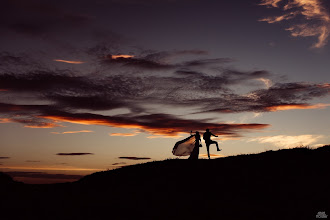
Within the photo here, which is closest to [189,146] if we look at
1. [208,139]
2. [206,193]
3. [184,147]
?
[184,147]

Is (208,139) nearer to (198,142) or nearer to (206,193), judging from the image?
(198,142)

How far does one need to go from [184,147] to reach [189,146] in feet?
1.57

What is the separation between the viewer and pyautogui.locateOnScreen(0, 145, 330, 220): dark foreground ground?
1596cm

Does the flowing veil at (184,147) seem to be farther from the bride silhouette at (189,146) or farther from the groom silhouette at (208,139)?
the groom silhouette at (208,139)

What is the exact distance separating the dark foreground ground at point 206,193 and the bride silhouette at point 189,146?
1292mm

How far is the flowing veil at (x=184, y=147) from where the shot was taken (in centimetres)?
2833

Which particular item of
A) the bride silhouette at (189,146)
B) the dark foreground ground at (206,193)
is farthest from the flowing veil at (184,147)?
the dark foreground ground at (206,193)

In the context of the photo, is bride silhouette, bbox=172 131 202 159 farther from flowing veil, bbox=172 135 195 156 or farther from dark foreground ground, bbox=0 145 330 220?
dark foreground ground, bbox=0 145 330 220

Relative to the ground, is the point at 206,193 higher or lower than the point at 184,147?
lower

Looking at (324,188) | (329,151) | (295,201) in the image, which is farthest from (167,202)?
(329,151)

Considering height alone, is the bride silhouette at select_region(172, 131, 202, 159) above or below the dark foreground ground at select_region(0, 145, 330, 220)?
above

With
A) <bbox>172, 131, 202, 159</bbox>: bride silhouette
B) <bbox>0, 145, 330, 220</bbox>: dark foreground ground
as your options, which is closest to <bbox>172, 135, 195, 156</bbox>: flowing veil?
<bbox>172, 131, 202, 159</bbox>: bride silhouette

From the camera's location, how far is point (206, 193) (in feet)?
62.0

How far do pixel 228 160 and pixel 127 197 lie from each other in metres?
9.33
